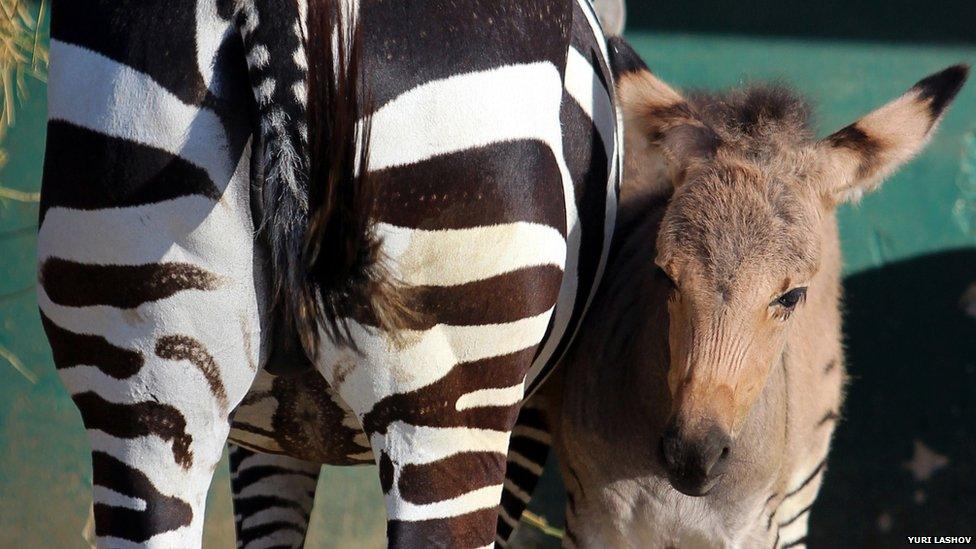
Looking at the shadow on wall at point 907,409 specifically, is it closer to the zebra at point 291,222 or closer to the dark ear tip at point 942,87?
the dark ear tip at point 942,87

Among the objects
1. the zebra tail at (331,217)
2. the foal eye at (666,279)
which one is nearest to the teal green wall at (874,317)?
the foal eye at (666,279)

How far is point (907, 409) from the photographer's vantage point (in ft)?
18.6

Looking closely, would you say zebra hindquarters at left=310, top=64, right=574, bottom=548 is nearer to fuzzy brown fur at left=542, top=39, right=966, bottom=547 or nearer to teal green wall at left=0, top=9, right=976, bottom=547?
fuzzy brown fur at left=542, top=39, right=966, bottom=547

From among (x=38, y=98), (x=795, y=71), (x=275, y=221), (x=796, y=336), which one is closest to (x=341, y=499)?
(x=38, y=98)

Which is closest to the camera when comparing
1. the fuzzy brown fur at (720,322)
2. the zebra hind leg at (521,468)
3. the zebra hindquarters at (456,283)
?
the zebra hindquarters at (456,283)

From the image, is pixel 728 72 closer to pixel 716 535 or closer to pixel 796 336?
pixel 796 336

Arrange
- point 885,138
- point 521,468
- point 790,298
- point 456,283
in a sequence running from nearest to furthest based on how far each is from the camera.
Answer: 1. point 456,283
2. point 790,298
3. point 885,138
4. point 521,468

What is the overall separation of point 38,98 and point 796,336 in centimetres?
418

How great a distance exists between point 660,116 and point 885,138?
2.26 ft

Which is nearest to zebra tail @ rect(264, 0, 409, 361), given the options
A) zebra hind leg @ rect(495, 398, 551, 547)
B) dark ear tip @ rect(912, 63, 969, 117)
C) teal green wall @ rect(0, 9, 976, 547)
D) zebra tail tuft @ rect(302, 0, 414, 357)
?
zebra tail tuft @ rect(302, 0, 414, 357)

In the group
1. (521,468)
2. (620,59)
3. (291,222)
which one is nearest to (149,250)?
(291,222)

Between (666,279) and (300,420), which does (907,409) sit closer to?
(666,279)

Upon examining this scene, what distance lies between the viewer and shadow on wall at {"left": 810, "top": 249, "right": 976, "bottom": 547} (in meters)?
5.58

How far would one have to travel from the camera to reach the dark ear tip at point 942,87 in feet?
9.71
